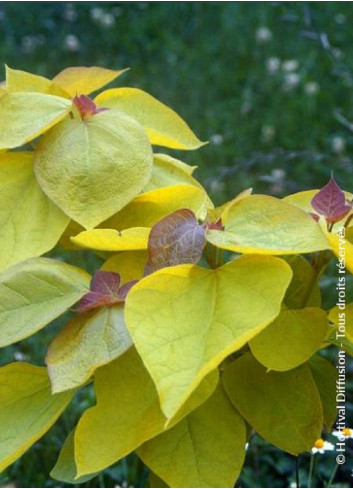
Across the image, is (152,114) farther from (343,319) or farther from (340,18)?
(340,18)

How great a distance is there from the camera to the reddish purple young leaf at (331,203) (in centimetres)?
92

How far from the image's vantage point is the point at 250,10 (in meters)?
A: 4.54

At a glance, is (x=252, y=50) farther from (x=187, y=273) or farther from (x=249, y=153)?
(x=187, y=273)

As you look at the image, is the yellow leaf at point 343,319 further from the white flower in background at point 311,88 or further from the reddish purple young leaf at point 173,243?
the white flower in background at point 311,88

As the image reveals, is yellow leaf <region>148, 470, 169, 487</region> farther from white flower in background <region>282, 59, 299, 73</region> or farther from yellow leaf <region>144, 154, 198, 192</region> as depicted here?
white flower in background <region>282, 59, 299, 73</region>

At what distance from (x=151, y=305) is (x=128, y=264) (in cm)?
15

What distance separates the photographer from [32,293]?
0.86 metres

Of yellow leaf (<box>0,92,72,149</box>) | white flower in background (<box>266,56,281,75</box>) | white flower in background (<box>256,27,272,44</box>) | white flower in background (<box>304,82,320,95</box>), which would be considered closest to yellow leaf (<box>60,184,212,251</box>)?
yellow leaf (<box>0,92,72,149</box>)

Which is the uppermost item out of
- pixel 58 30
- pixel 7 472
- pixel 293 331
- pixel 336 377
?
pixel 293 331

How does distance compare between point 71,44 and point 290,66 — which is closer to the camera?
point 290,66

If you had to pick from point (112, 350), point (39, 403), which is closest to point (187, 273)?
point (112, 350)

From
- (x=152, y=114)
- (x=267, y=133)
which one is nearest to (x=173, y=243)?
(x=152, y=114)

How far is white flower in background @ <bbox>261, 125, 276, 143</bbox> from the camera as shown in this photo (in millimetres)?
3625

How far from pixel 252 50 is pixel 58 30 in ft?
3.50
